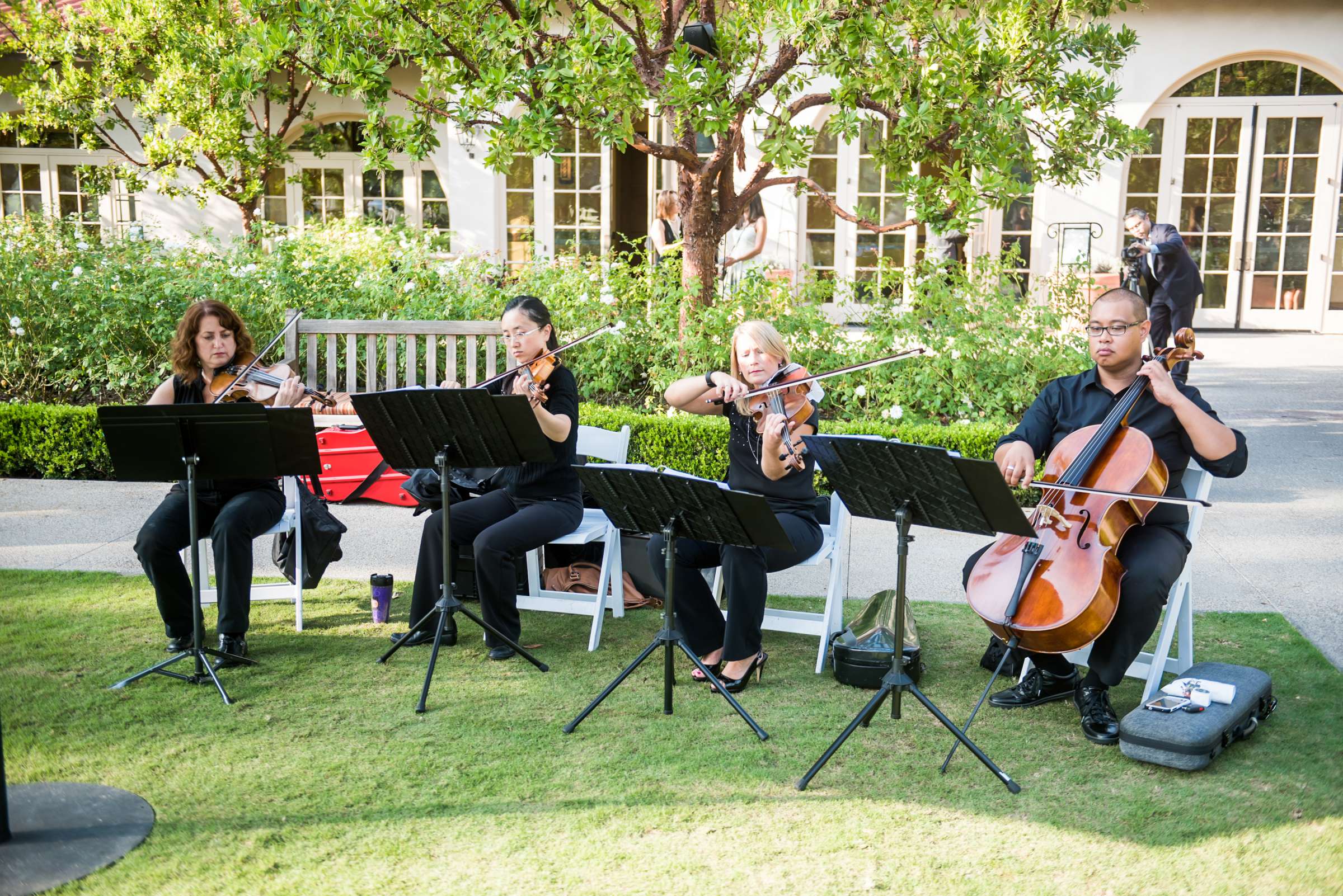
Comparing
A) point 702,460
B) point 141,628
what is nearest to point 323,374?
point 702,460

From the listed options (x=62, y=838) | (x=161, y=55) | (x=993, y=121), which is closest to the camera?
(x=62, y=838)

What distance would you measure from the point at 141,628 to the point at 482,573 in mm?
1389

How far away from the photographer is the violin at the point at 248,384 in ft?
14.4

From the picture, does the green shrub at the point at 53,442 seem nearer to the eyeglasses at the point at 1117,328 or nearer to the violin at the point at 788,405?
the violin at the point at 788,405

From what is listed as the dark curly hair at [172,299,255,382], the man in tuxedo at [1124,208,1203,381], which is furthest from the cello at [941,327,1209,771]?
the man in tuxedo at [1124,208,1203,381]

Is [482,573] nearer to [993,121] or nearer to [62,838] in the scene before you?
[62,838]

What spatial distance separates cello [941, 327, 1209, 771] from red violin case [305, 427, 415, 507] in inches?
144

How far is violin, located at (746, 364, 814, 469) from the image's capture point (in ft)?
12.6

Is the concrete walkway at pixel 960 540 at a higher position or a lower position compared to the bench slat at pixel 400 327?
lower

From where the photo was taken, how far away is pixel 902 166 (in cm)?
648

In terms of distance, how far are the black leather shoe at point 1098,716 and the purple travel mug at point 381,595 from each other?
254cm

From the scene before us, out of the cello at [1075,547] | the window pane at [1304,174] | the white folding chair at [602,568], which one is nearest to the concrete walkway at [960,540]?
the white folding chair at [602,568]

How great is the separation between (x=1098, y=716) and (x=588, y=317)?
4488 mm

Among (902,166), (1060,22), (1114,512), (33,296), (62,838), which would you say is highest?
(1060,22)
